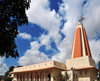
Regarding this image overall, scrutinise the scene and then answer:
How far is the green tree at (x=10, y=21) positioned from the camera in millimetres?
7738

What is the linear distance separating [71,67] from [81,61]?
7.17ft

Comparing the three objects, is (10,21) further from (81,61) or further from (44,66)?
(81,61)

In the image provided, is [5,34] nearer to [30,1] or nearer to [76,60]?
[30,1]

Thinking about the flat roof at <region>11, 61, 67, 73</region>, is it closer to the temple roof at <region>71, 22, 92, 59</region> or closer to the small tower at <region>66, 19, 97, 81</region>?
the small tower at <region>66, 19, 97, 81</region>

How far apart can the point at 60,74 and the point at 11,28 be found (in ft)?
56.5

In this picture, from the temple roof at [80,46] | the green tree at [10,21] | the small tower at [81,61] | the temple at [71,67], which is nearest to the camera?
the green tree at [10,21]

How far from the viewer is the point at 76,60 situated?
23609 mm

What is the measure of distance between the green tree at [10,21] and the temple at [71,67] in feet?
43.1

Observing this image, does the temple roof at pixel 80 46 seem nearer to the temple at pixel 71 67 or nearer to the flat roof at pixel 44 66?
the temple at pixel 71 67

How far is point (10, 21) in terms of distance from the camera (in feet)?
26.8

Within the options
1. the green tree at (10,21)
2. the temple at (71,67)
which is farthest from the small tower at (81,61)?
the green tree at (10,21)

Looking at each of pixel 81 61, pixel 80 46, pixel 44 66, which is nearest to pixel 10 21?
pixel 44 66

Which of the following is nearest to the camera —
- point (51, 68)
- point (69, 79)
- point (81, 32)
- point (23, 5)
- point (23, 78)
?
point (23, 5)

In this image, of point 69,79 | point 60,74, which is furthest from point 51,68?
point 69,79
